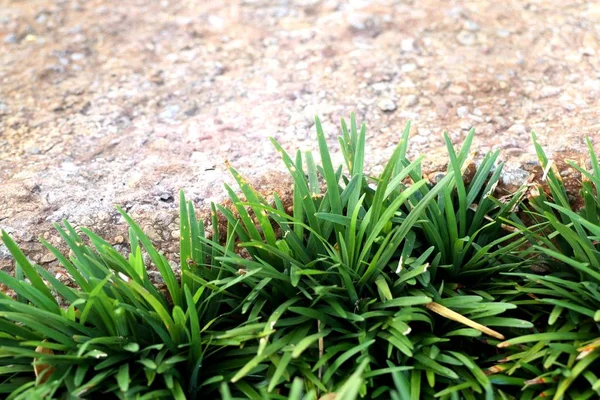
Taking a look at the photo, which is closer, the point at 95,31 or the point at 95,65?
the point at 95,65

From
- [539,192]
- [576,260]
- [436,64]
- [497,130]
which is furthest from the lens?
[436,64]

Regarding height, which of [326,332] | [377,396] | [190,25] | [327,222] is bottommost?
[377,396]

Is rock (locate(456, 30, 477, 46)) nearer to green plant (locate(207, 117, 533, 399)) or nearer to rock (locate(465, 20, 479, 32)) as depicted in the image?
rock (locate(465, 20, 479, 32))

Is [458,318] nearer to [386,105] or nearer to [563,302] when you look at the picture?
[563,302]

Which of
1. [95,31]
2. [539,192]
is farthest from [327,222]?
[95,31]

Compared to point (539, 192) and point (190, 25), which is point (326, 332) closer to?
point (539, 192)

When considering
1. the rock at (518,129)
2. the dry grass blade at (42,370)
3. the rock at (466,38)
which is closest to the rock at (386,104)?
the rock at (518,129)

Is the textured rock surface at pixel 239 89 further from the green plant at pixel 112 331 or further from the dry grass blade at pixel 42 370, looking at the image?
the dry grass blade at pixel 42 370
